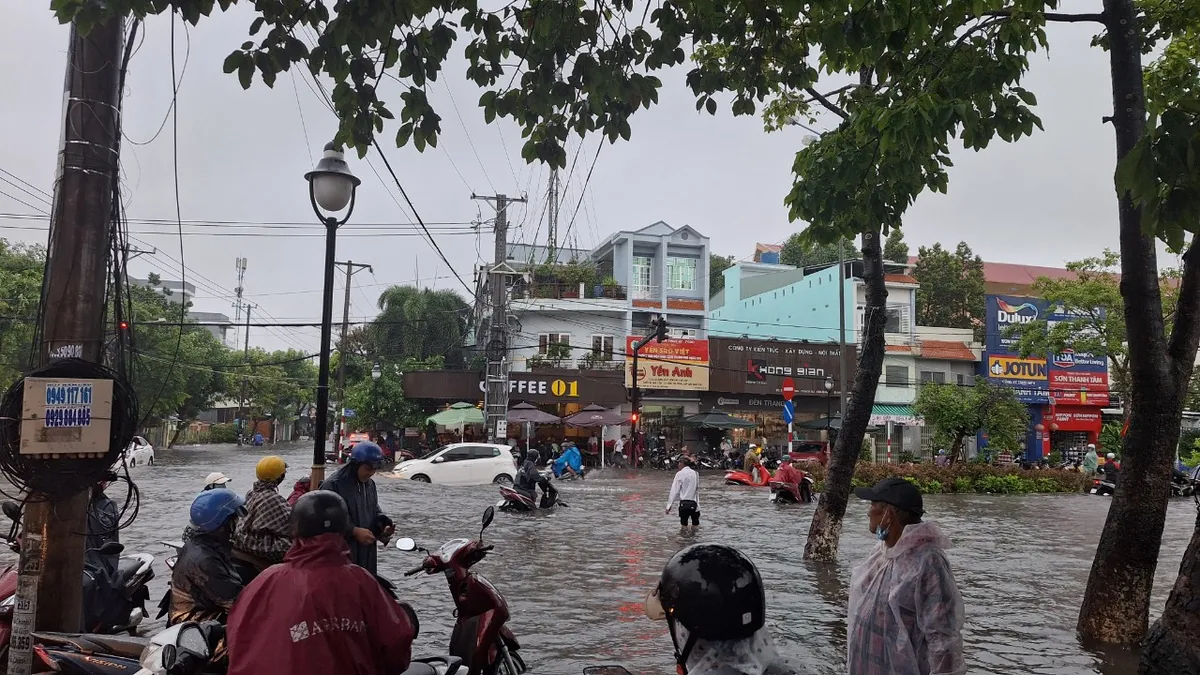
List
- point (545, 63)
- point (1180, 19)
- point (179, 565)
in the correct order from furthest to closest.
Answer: point (1180, 19), point (545, 63), point (179, 565)

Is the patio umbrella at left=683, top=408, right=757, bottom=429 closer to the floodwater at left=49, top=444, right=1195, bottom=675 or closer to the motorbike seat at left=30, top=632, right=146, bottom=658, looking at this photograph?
the floodwater at left=49, top=444, right=1195, bottom=675

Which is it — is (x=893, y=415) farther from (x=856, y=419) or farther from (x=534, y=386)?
(x=856, y=419)

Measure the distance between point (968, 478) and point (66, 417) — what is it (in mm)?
24494

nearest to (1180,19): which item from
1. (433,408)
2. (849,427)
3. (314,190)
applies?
(849,427)

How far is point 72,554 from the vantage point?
3.89 meters

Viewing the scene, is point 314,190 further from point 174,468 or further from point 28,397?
point 174,468

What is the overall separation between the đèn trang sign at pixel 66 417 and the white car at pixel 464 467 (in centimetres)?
1954

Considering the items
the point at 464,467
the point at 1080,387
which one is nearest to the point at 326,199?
the point at 464,467

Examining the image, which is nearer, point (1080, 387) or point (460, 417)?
point (460, 417)

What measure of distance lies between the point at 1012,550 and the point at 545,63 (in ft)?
36.0

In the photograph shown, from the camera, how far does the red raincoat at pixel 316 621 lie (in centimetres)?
267

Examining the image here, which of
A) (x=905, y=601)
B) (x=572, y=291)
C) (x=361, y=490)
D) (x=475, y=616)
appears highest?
(x=572, y=291)

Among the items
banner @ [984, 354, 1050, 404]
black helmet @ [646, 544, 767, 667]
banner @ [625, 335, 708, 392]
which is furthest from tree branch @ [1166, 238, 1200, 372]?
banner @ [984, 354, 1050, 404]

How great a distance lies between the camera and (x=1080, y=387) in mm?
38938
